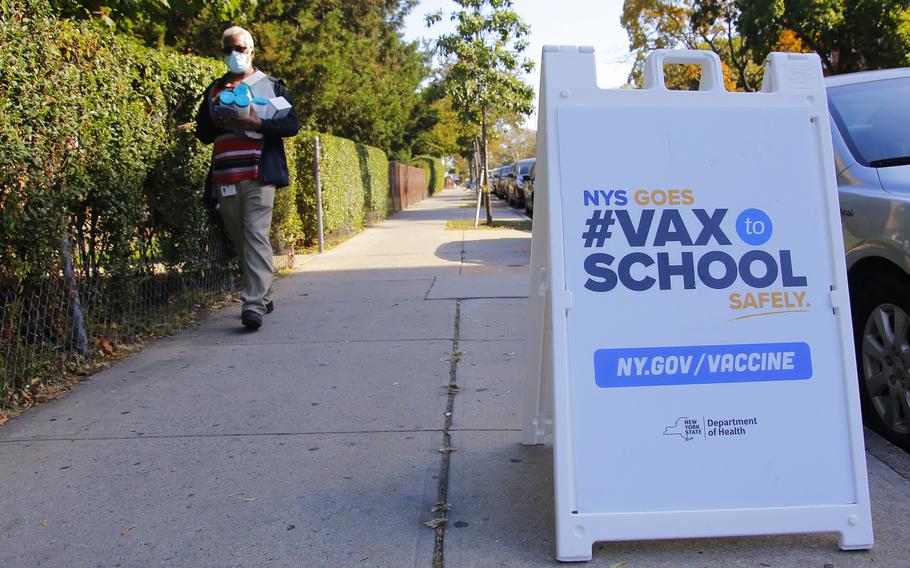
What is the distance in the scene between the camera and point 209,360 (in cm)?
555

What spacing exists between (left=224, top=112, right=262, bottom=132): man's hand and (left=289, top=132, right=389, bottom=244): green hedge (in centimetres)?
556

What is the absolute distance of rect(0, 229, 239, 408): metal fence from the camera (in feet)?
15.1

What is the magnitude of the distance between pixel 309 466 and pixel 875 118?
3581 mm

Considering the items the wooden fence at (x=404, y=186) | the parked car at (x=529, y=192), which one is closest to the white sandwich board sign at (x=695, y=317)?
the parked car at (x=529, y=192)

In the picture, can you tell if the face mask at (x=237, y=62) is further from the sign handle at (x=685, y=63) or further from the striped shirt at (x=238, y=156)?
the sign handle at (x=685, y=63)

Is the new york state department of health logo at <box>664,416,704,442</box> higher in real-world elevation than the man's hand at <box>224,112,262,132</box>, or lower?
lower

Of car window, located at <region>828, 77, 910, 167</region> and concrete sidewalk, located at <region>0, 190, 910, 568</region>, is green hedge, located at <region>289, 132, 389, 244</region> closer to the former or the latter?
concrete sidewalk, located at <region>0, 190, 910, 568</region>

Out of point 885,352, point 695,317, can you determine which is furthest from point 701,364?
point 885,352

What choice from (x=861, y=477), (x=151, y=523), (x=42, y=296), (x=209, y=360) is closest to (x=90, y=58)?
(x=42, y=296)

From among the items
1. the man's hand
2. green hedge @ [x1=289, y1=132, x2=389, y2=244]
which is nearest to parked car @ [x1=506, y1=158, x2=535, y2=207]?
green hedge @ [x1=289, y1=132, x2=389, y2=244]

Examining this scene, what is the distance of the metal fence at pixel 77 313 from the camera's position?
461cm

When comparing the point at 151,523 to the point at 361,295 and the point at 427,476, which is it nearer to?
the point at 427,476

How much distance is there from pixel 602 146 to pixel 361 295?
5.46 meters

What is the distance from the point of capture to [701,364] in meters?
2.88
